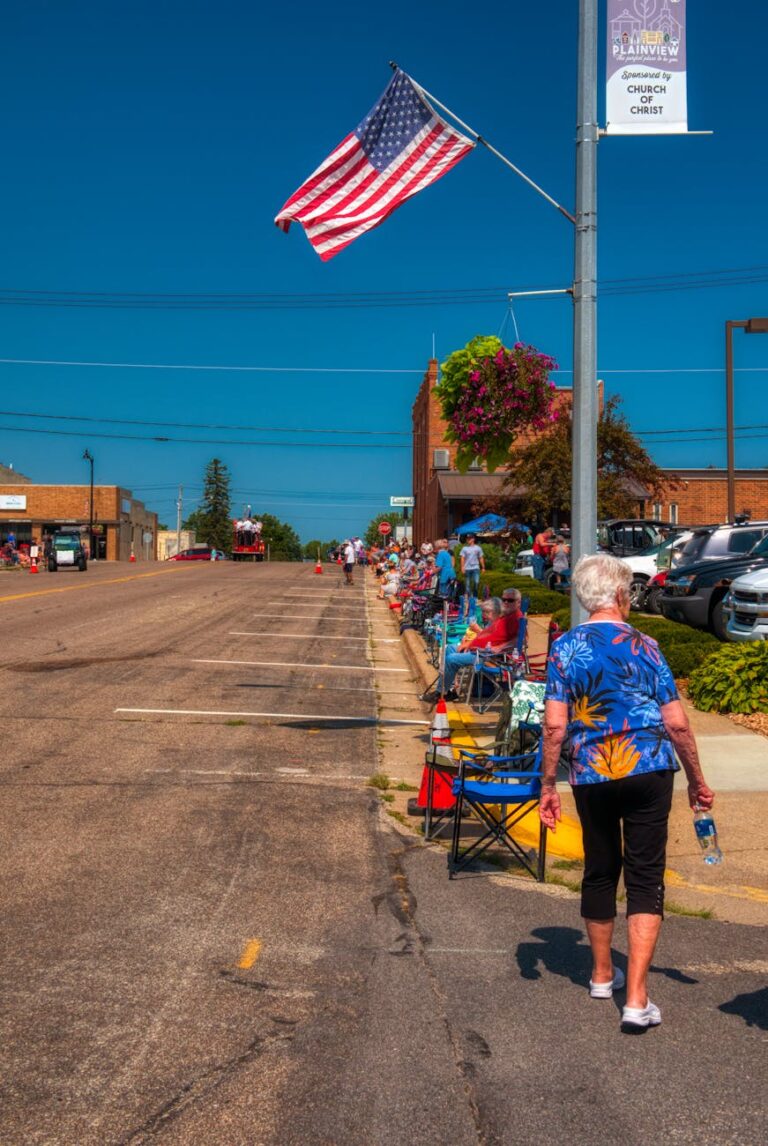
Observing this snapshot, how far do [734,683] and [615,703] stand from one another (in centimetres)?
776

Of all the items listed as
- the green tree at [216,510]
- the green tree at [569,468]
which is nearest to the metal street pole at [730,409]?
the green tree at [569,468]

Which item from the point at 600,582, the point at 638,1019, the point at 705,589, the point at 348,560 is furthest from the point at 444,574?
the point at 348,560

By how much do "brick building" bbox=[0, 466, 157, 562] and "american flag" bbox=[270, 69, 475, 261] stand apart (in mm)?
78066

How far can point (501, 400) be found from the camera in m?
13.5

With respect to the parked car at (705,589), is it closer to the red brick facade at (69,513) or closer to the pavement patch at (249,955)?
the pavement patch at (249,955)

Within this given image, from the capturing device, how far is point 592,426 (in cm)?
907

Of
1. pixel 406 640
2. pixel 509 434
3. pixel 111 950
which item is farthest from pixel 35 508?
pixel 111 950

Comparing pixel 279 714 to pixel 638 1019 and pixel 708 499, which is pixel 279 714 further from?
pixel 708 499

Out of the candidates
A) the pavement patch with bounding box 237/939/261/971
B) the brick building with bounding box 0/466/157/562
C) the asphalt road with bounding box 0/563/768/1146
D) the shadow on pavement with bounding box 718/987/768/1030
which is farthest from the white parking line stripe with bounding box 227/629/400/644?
the brick building with bounding box 0/466/157/562

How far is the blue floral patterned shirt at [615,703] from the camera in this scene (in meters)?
4.74

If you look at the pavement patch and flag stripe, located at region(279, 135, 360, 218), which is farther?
flag stripe, located at region(279, 135, 360, 218)

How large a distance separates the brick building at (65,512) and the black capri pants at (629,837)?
8380cm

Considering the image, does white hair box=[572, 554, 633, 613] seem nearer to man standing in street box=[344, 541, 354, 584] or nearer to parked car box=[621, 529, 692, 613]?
parked car box=[621, 529, 692, 613]

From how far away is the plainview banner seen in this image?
9.15 metres
